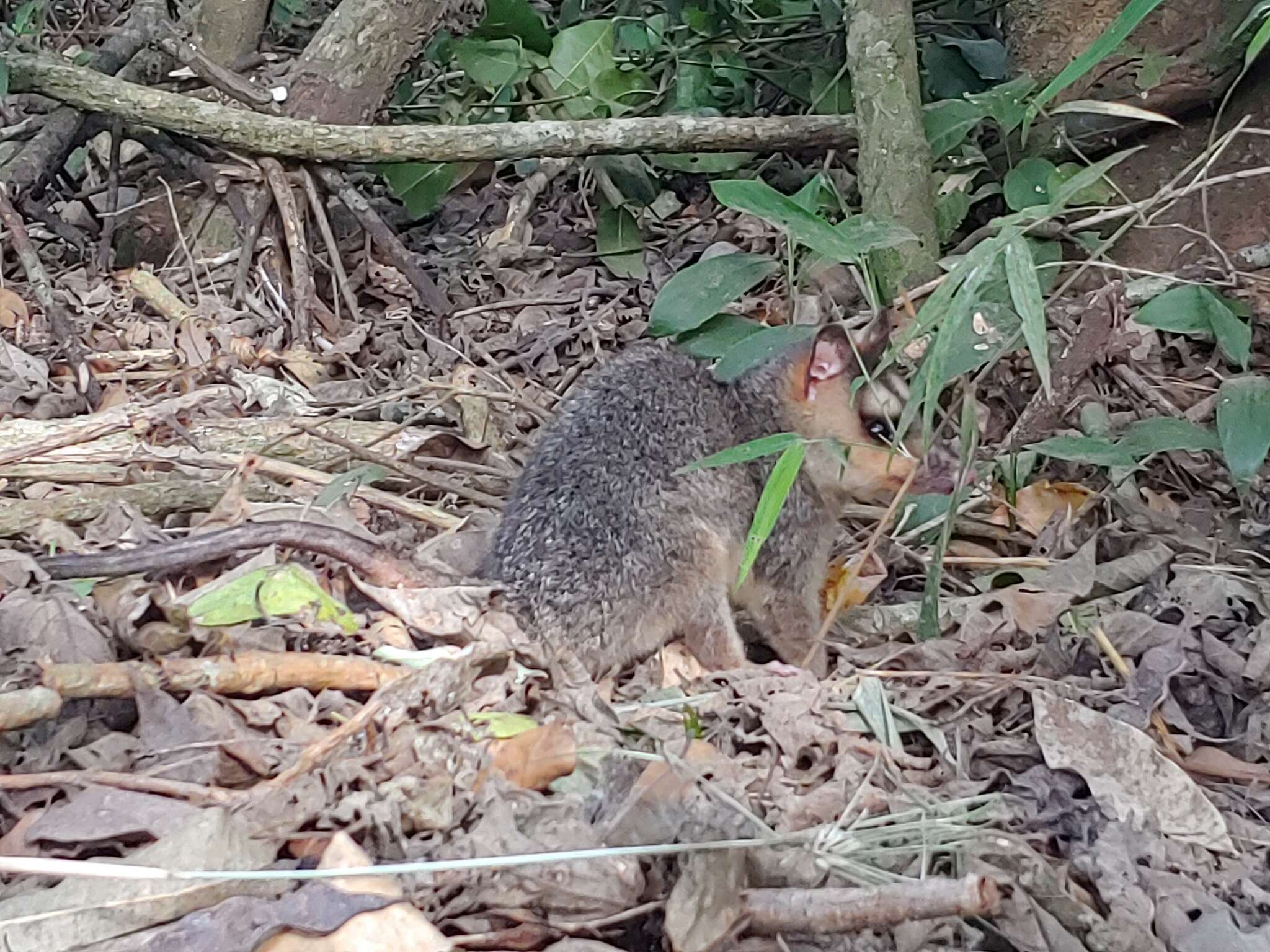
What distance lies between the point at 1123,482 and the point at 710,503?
139cm

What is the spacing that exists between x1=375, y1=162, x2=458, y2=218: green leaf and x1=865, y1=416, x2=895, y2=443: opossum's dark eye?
2.75m

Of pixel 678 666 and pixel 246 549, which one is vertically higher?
pixel 246 549

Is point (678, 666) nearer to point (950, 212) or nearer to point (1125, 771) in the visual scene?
point (1125, 771)

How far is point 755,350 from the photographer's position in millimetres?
4211

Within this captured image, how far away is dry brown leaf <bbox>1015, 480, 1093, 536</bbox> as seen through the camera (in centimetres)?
432

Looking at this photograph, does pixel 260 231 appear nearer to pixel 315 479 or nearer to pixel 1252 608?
pixel 315 479

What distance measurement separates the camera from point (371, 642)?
10.7 ft

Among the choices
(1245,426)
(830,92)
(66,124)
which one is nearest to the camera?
(1245,426)

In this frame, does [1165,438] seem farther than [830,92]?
No

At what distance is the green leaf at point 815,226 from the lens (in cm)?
394

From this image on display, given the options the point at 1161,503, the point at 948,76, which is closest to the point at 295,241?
the point at 948,76

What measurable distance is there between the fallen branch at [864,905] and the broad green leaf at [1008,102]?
11.7 ft

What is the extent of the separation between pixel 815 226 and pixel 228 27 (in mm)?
4074

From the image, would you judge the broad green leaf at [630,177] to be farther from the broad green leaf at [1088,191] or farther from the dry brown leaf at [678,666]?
the dry brown leaf at [678,666]
